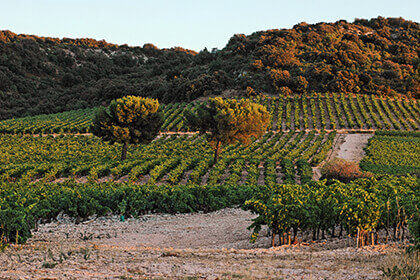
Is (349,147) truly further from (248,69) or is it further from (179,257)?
(248,69)

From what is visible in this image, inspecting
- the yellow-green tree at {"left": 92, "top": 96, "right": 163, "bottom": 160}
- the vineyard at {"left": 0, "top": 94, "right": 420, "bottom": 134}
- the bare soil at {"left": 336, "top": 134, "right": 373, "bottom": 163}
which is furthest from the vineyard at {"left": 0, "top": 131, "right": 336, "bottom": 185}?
the vineyard at {"left": 0, "top": 94, "right": 420, "bottom": 134}

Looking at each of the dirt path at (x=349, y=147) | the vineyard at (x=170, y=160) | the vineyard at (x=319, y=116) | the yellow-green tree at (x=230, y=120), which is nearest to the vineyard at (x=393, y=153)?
the dirt path at (x=349, y=147)

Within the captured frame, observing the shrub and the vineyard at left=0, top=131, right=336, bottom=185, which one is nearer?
the shrub

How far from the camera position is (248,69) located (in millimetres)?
85438

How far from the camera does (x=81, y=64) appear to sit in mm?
134250

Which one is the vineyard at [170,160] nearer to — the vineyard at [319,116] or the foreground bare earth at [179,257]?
the vineyard at [319,116]

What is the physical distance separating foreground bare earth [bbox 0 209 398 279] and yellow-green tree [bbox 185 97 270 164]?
16162 millimetres

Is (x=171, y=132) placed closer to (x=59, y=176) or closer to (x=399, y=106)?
(x=59, y=176)

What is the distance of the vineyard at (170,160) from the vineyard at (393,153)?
4.93 metres

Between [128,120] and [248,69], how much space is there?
2178 inches

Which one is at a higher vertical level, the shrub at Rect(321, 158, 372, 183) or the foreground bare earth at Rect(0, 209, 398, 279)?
the shrub at Rect(321, 158, 372, 183)

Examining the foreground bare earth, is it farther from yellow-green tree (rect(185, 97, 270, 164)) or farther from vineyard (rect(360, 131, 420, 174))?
vineyard (rect(360, 131, 420, 174))

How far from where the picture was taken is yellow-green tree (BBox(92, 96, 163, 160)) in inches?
1342

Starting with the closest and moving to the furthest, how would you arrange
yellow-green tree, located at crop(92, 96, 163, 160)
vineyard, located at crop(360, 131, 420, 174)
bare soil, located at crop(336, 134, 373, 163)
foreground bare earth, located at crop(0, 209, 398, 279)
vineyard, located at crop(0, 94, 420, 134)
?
foreground bare earth, located at crop(0, 209, 398, 279), yellow-green tree, located at crop(92, 96, 163, 160), vineyard, located at crop(360, 131, 420, 174), bare soil, located at crop(336, 134, 373, 163), vineyard, located at crop(0, 94, 420, 134)
